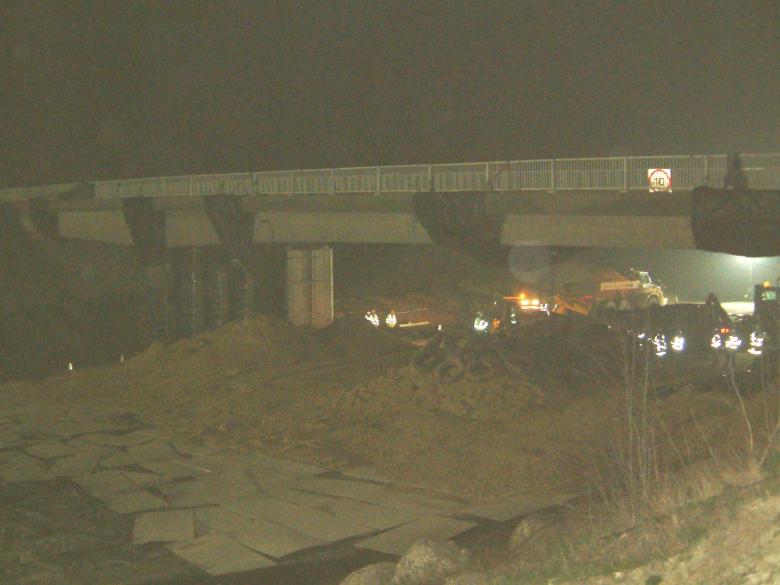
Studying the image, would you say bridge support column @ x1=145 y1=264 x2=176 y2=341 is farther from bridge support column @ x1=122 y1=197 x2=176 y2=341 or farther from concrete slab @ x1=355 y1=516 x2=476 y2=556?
concrete slab @ x1=355 y1=516 x2=476 y2=556

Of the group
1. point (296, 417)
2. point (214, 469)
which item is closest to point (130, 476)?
point (214, 469)

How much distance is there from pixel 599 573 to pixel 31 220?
51322 millimetres

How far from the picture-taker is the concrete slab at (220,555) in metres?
9.86

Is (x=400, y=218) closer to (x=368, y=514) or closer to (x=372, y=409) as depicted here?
(x=372, y=409)

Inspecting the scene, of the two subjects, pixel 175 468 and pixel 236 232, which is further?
pixel 236 232

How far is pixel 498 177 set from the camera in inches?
1206

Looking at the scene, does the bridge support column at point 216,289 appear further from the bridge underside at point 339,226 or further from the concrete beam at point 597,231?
the concrete beam at point 597,231

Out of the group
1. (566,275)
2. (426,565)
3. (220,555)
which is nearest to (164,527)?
(220,555)

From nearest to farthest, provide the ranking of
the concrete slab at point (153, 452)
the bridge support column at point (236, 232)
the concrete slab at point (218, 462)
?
the concrete slab at point (218, 462)
the concrete slab at point (153, 452)
the bridge support column at point (236, 232)

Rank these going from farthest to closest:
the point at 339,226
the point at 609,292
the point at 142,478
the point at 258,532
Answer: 1. the point at 609,292
2. the point at 339,226
3. the point at 142,478
4. the point at 258,532

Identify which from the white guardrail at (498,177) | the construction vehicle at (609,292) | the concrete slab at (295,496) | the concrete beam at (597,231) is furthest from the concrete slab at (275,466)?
the construction vehicle at (609,292)

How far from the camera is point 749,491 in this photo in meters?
6.03

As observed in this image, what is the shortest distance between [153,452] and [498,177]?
57.8 feet

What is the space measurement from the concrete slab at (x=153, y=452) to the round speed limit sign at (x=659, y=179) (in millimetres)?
15932
